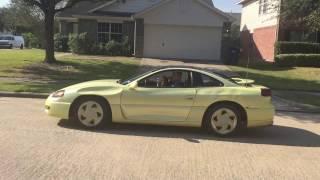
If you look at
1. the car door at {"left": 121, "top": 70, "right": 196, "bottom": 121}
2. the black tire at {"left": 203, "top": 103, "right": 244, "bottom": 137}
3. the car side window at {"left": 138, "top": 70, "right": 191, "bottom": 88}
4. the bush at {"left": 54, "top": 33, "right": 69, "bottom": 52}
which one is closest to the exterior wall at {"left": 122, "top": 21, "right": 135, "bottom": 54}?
the bush at {"left": 54, "top": 33, "right": 69, "bottom": 52}

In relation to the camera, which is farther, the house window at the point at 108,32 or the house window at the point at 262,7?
the house window at the point at 262,7

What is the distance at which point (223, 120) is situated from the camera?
1041 cm

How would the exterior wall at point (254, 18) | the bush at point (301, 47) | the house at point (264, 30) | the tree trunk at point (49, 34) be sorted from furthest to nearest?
1. the exterior wall at point (254, 18)
2. the house at point (264, 30)
3. the bush at point (301, 47)
4. the tree trunk at point (49, 34)

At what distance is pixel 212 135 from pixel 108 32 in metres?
30.2

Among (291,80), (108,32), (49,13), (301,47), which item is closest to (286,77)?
(291,80)

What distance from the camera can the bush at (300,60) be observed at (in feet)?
105

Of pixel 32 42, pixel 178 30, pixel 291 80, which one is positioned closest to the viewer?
pixel 291 80

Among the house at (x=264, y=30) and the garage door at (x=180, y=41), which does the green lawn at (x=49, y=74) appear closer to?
Result: the house at (x=264, y=30)

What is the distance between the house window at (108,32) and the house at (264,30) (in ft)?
30.0

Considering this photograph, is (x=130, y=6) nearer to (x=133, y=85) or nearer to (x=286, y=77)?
(x=286, y=77)

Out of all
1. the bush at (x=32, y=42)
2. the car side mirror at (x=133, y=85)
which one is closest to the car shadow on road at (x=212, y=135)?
the car side mirror at (x=133, y=85)

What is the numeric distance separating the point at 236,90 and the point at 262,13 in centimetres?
3287

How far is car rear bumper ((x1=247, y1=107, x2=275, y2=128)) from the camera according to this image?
10383 mm

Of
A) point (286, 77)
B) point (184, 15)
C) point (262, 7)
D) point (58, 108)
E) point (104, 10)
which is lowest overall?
point (286, 77)
